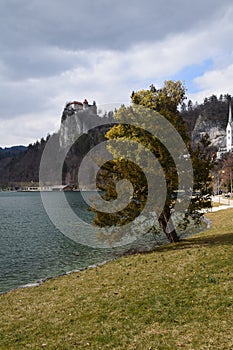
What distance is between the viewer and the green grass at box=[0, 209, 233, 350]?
30.5ft

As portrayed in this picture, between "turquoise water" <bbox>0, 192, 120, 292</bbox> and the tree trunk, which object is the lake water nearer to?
"turquoise water" <bbox>0, 192, 120, 292</bbox>

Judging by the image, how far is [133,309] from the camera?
453 inches

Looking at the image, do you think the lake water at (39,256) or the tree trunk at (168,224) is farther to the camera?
the tree trunk at (168,224)

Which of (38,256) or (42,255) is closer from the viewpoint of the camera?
(38,256)

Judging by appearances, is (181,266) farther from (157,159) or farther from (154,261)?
(157,159)

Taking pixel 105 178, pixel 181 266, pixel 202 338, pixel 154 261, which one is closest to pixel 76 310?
pixel 202 338

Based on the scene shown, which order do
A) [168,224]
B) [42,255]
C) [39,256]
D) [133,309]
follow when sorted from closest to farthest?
1. [133,309]
2. [168,224]
3. [39,256]
4. [42,255]

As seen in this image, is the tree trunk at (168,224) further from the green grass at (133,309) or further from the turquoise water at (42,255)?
the green grass at (133,309)

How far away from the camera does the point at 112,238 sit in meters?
22.9

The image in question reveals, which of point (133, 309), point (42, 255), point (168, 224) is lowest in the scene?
point (42, 255)

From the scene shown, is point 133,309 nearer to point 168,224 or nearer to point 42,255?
point 168,224

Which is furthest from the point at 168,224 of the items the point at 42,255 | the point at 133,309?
the point at 133,309

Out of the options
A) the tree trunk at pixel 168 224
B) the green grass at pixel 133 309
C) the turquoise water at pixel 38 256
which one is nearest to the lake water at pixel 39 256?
the turquoise water at pixel 38 256

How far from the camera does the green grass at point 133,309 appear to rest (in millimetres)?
9281
